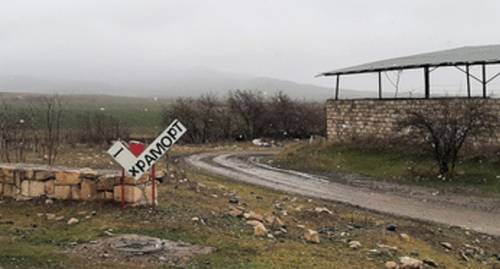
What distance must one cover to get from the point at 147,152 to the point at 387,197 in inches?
364

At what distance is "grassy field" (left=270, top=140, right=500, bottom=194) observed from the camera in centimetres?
1738

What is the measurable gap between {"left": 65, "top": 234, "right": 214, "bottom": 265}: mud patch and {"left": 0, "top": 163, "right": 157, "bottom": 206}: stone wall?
1951 millimetres

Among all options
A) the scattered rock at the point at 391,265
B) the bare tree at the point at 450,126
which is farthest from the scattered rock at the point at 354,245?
the bare tree at the point at 450,126

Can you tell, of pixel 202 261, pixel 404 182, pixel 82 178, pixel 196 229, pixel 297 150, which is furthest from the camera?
pixel 297 150

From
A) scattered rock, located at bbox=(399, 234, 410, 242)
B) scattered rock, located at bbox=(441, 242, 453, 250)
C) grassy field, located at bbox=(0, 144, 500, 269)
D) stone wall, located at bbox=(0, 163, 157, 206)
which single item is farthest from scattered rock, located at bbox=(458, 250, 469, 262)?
stone wall, located at bbox=(0, 163, 157, 206)

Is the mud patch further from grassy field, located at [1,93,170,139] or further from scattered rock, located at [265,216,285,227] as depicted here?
grassy field, located at [1,93,170,139]

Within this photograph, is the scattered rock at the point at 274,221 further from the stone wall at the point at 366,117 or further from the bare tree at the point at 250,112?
the bare tree at the point at 250,112

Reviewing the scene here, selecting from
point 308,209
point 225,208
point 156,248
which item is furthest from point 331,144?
point 156,248

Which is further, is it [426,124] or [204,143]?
[204,143]

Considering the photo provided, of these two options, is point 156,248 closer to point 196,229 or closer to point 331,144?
point 196,229

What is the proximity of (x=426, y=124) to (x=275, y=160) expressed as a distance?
8.58 m

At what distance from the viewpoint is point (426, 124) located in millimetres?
18406

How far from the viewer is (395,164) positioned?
20.8 meters

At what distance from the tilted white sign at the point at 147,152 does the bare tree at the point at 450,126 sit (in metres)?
12.4
